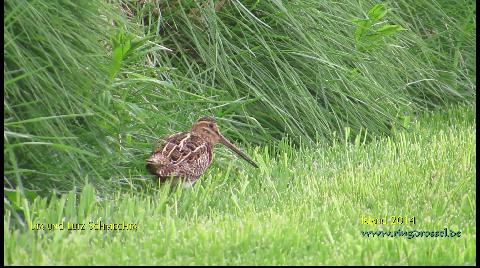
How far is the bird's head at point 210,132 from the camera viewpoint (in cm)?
709

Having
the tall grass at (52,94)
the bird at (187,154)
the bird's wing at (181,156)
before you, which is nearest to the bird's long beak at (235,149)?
the bird at (187,154)

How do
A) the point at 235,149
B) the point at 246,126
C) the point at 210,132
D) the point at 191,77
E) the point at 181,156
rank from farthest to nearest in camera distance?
the point at 246,126
the point at 191,77
the point at 235,149
the point at 210,132
the point at 181,156

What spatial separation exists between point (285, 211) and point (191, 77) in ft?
7.98

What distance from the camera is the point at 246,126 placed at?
8.24 meters

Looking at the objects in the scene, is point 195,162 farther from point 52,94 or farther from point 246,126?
point 246,126

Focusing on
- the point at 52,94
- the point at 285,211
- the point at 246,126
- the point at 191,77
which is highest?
the point at 191,77

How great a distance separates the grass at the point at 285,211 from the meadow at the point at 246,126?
0.02 meters

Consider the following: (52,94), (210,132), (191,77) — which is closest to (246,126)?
(191,77)

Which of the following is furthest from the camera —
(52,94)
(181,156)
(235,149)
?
(235,149)

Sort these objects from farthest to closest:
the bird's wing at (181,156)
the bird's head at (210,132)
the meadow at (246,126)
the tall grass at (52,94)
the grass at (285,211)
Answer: the bird's head at (210,132) → the bird's wing at (181,156) → the tall grass at (52,94) → the meadow at (246,126) → the grass at (285,211)

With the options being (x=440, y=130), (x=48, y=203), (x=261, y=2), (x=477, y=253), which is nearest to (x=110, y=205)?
(x=48, y=203)

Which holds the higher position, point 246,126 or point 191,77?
point 191,77

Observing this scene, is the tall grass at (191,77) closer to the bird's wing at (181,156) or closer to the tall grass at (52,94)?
the tall grass at (52,94)

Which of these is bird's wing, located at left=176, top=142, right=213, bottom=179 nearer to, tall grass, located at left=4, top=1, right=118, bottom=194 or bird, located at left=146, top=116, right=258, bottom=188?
bird, located at left=146, top=116, right=258, bottom=188
